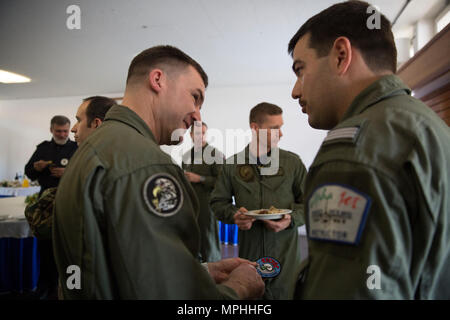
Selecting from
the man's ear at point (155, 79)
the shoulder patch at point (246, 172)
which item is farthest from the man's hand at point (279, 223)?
the man's ear at point (155, 79)

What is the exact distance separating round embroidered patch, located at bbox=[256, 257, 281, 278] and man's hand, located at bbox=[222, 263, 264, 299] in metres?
0.86

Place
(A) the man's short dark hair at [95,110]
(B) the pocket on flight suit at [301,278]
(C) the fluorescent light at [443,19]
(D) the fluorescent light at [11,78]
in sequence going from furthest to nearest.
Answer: (D) the fluorescent light at [11,78] → (C) the fluorescent light at [443,19] → (A) the man's short dark hair at [95,110] → (B) the pocket on flight suit at [301,278]

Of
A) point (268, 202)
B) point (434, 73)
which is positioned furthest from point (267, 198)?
point (434, 73)

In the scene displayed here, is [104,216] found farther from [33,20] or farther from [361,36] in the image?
[33,20]

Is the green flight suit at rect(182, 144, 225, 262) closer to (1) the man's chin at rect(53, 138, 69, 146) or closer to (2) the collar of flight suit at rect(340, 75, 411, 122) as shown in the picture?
(1) the man's chin at rect(53, 138, 69, 146)

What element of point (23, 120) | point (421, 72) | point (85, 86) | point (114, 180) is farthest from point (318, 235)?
point (23, 120)

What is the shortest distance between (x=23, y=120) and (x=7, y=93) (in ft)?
3.87

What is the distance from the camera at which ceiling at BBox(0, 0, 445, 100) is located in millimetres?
3602

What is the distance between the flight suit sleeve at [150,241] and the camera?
2.49ft

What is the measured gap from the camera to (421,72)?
124 inches

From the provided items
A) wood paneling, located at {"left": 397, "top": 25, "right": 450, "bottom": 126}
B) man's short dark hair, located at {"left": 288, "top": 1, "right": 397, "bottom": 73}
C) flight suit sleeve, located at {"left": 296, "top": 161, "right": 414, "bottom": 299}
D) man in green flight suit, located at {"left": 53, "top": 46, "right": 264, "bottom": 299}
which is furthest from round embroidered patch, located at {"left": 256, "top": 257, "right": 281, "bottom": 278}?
wood paneling, located at {"left": 397, "top": 25, "right": 450, "bottom": 126}

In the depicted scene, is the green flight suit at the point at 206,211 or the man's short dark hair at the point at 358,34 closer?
the man's short dark hair at the point at 358,34

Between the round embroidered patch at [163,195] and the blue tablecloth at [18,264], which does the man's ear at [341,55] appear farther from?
the blue tablecloth at [18,264]

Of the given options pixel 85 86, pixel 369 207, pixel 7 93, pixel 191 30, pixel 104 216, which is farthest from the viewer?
pixel 7 93
